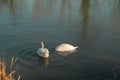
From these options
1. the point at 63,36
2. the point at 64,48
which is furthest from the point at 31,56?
the point at 63,36

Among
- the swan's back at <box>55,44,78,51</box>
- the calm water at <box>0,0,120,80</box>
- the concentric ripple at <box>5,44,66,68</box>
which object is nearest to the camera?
the calm water at <box>0,0,120,80</box>

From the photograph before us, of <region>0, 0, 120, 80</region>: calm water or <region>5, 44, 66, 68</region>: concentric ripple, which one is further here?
<region>5, 44, 66, 68</region>: concentric ripple

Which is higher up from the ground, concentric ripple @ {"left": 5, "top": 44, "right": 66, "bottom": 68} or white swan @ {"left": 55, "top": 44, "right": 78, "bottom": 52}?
white swan @ {"left": 55, "top": 44, "right": 78, "bottom": 52}

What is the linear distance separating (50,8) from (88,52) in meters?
8.86

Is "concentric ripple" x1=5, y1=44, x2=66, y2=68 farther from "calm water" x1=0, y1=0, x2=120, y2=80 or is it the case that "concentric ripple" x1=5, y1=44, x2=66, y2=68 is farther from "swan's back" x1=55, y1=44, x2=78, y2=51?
"swan's back" x1=55, y1=44, x2=78, y2=51

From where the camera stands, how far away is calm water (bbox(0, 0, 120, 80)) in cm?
1085

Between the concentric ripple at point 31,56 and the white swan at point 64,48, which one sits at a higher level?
the white swan at point 64,48

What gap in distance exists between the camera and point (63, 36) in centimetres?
1484

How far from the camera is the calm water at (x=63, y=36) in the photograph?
10850mm

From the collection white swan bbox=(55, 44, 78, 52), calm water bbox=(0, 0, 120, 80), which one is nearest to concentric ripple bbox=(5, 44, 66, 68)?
calm water bbox=(0, 0, 120, 80)

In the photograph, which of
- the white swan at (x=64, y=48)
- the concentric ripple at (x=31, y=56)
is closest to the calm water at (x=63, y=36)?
the concentric ripple at (x=31, y=56)

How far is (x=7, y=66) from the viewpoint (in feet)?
35.9

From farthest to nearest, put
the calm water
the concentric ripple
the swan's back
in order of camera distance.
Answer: the swan's back < the concentric ripple < the calm water

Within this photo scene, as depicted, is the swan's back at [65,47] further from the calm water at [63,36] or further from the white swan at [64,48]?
the calm water at [63,36]
